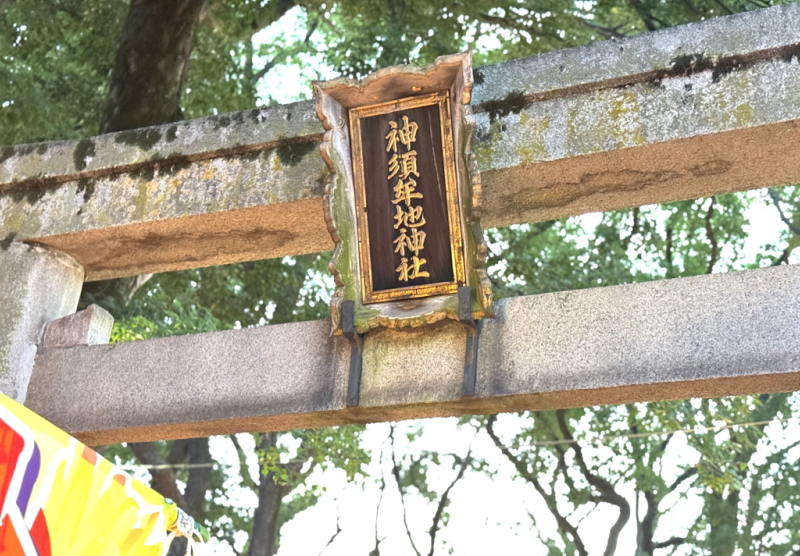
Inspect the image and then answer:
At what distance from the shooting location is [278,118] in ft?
13.9

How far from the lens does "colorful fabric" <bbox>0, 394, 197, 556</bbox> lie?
8.57 ft

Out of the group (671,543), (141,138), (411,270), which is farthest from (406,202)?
(671,543)

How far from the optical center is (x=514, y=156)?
3799 millimetres

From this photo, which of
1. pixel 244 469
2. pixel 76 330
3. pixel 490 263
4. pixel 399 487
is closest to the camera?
pixel 76 330

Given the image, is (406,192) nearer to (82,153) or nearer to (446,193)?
(446,193)

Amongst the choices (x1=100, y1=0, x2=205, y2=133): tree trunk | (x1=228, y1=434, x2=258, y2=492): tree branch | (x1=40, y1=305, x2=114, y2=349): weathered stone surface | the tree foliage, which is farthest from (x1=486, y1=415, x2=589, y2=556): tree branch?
(x1=40, y1=305, x2=114, y2=349): weathered stone surface

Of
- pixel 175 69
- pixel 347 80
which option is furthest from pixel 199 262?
pixel 175 69

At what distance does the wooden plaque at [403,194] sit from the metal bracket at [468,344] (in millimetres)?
31

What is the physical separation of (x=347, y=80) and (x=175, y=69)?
11.2ft

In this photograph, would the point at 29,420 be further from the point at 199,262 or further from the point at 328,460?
the point at 328,460

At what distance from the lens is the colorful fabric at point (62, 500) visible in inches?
103

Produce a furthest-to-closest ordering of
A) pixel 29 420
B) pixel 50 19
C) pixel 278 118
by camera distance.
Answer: pixel 50 19
pixel 278 118
pixel 29 420

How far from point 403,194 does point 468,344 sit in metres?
0.65

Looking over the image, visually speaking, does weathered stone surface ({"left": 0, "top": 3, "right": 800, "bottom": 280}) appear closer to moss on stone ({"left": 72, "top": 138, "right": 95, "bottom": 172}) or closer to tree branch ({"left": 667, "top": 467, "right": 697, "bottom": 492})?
moss on stone ({"left": 72, "top": 138, "right": 95, "bottom": 172})
